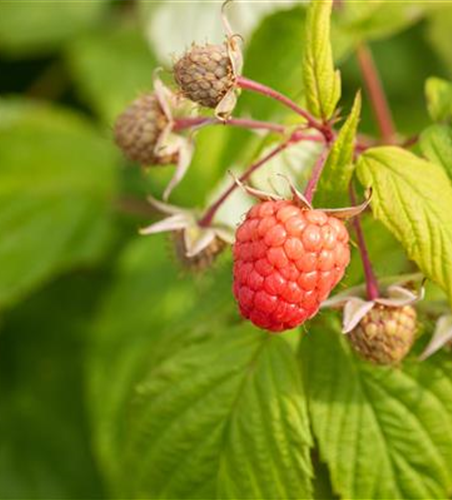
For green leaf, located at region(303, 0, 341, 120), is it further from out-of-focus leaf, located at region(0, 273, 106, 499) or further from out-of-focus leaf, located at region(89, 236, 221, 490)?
out-of-focus leaf, located at region(0, 273, 106, 499)

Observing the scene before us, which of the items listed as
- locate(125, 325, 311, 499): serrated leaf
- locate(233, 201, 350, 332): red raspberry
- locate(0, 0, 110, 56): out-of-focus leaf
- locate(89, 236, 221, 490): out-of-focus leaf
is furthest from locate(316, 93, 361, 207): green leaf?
locate(0, 0, 110, 56): out-of-focus leaf

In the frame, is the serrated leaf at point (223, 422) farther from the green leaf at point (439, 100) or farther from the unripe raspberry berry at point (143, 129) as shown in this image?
the green leaf at point (439, 100)

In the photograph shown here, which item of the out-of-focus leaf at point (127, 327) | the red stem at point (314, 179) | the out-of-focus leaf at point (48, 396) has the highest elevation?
the red stem at point (314, 179)

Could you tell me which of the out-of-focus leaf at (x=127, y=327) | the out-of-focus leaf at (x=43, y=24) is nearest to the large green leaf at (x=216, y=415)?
the out-of-focus leaf at (x=127, y=327)

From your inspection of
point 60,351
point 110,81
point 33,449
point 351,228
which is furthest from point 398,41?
point 351,228

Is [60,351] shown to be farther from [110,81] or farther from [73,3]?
[73,3]

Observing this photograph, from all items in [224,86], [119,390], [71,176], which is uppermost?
[224,86]
